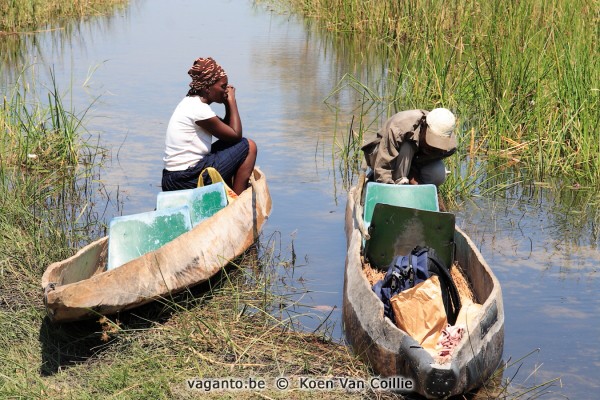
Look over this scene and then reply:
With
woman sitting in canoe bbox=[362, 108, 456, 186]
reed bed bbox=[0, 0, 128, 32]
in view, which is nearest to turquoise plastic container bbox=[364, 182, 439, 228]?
woman sitting in canoe bbox=[362, 108, 456, 186]

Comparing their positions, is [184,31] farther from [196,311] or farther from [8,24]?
[196,311]

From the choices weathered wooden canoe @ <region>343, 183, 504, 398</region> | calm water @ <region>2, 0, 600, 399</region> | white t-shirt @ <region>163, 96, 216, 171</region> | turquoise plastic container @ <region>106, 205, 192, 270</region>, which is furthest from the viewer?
white t-shirt @ <region>163, 96, 216, 171</region>

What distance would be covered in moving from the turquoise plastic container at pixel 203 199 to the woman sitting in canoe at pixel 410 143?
124cm

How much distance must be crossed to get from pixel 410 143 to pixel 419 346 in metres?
2.74

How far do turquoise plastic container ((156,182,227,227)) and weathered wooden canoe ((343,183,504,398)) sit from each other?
1.53 meters

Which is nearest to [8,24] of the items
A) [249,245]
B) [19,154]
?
[19,154]

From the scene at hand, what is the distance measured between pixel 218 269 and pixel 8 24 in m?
12.9

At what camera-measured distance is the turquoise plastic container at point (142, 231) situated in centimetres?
655

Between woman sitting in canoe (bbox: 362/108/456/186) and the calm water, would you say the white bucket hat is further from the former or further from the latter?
the calm water

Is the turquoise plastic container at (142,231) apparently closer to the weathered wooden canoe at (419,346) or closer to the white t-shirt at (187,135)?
the white t-shirt at (187,135)

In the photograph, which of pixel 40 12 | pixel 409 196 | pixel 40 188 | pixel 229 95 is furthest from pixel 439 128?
pixel 40 12

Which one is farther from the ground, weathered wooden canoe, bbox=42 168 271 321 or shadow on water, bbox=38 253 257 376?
weathered wooden canoe, bbox=42 168 271 321

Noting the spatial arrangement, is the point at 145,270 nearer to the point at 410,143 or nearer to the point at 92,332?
the point at 92,332

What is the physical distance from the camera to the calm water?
6673 mm
